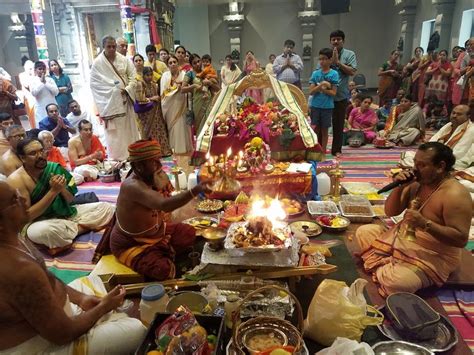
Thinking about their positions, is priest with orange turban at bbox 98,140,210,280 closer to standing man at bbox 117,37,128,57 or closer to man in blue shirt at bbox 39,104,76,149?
man in blue shirt at bbox 39,104,76,149

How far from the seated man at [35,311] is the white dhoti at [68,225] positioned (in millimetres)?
1977

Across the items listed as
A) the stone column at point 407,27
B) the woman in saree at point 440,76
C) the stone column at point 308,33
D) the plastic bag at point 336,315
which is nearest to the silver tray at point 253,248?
the plastic bag at point 336,315

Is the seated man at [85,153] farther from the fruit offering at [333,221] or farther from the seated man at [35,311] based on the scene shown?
the seated man at [35,311]

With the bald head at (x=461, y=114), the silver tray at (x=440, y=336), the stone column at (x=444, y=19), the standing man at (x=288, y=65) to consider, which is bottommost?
the silver tray at (x=440, y=336)

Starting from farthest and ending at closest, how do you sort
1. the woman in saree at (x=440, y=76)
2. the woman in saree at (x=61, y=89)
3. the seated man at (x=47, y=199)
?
the woman in saree at (x=440, y=76)
the woman in saree at (x=61, y=89)
the seated man at (x=47, y=199)

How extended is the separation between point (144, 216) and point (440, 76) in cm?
994

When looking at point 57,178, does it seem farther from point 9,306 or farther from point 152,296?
point 9,306

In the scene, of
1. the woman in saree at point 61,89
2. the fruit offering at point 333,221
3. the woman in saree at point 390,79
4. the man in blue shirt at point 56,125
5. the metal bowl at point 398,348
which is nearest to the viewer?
the metal bowl at point 398,348

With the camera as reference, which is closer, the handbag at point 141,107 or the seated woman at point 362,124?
the handbag at point 141,107

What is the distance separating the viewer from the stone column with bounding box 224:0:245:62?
16344 millimetres

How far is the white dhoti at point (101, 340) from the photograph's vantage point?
202 centimetres

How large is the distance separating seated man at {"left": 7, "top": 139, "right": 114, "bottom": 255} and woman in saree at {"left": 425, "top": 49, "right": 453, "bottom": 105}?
9.77m

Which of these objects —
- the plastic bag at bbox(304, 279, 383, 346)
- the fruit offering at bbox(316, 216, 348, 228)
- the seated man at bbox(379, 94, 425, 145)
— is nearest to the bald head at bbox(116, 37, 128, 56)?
the fruit offering at bbox(316, 216, 348, 228)

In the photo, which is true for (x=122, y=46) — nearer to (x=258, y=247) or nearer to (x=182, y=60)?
(x=182, y=60)
